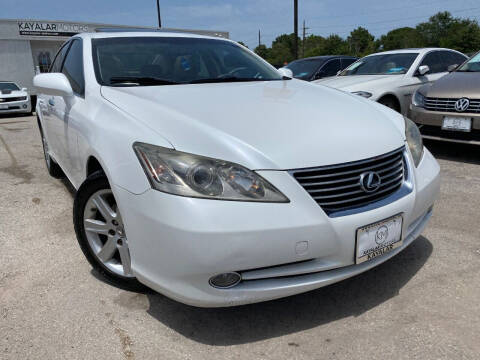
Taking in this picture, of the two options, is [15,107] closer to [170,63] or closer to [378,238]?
[170,63]

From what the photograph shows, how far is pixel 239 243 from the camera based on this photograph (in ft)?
5.34

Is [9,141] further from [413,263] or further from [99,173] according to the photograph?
[413,263]

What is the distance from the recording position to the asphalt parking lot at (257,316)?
1841mm

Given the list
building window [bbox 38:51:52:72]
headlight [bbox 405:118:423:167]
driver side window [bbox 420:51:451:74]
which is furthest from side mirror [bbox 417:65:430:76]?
building window [bbox 38:51:52:72]

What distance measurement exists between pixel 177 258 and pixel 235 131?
61 cm

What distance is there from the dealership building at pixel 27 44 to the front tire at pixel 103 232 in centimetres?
2386

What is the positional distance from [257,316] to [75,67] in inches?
87.0

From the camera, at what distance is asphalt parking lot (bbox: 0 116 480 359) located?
1841mm

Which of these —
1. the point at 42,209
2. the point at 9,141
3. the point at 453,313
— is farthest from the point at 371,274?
the point at 9,141

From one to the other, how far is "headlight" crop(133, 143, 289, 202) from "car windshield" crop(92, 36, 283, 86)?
1.06m

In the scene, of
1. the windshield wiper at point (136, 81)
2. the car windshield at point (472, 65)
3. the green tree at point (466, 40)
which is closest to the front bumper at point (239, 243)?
the windshield wiper at point (136, 81)

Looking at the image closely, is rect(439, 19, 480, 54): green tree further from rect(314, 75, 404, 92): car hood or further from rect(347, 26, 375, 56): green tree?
rect(314, 75, 404, 92): car hood

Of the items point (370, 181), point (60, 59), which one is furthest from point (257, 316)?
point (60, 59)

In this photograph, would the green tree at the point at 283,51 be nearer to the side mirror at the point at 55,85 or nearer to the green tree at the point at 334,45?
the green tree at the point at 334,45
